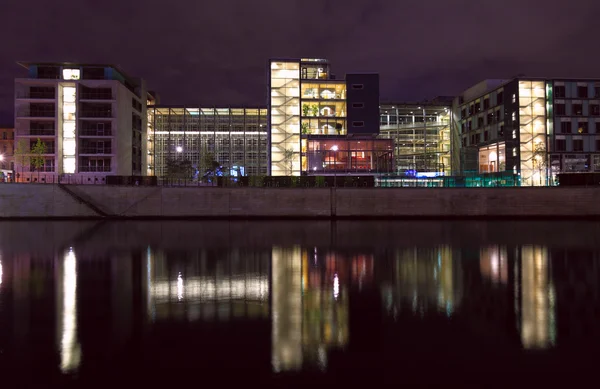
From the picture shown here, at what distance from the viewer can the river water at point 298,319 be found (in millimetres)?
7008

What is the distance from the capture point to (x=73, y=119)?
65938mm

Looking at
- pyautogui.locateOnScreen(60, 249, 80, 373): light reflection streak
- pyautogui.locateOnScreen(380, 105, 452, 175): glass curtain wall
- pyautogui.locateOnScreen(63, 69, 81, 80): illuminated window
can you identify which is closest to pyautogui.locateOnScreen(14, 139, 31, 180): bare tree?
pyautogui.locateOnScreen(63, 69, 81, 80): illuminated window

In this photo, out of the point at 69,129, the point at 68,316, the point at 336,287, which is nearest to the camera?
the point at 68,316

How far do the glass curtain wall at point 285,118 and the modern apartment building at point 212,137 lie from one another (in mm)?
21796

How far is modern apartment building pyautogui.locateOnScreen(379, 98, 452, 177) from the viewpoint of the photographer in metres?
82.6

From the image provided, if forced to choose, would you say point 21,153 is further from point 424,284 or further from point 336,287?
point 424,284

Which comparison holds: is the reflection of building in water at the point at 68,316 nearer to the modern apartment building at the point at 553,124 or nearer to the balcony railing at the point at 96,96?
the balcony railing at the point at 96,96

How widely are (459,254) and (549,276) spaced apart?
5066mm

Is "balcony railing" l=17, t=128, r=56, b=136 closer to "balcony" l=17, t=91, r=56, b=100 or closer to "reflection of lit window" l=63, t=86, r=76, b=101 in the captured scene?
"balcony" l=17, t=91, r=56, b=100

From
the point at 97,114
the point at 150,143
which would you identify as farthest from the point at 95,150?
the point at 150,143

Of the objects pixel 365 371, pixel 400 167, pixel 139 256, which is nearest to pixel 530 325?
pixel 365 371

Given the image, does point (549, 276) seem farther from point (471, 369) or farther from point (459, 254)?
point (471, 369)

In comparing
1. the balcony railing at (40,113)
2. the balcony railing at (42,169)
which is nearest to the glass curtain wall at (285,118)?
the balcony railing at (40,113)

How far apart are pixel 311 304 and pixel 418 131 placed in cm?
7966
